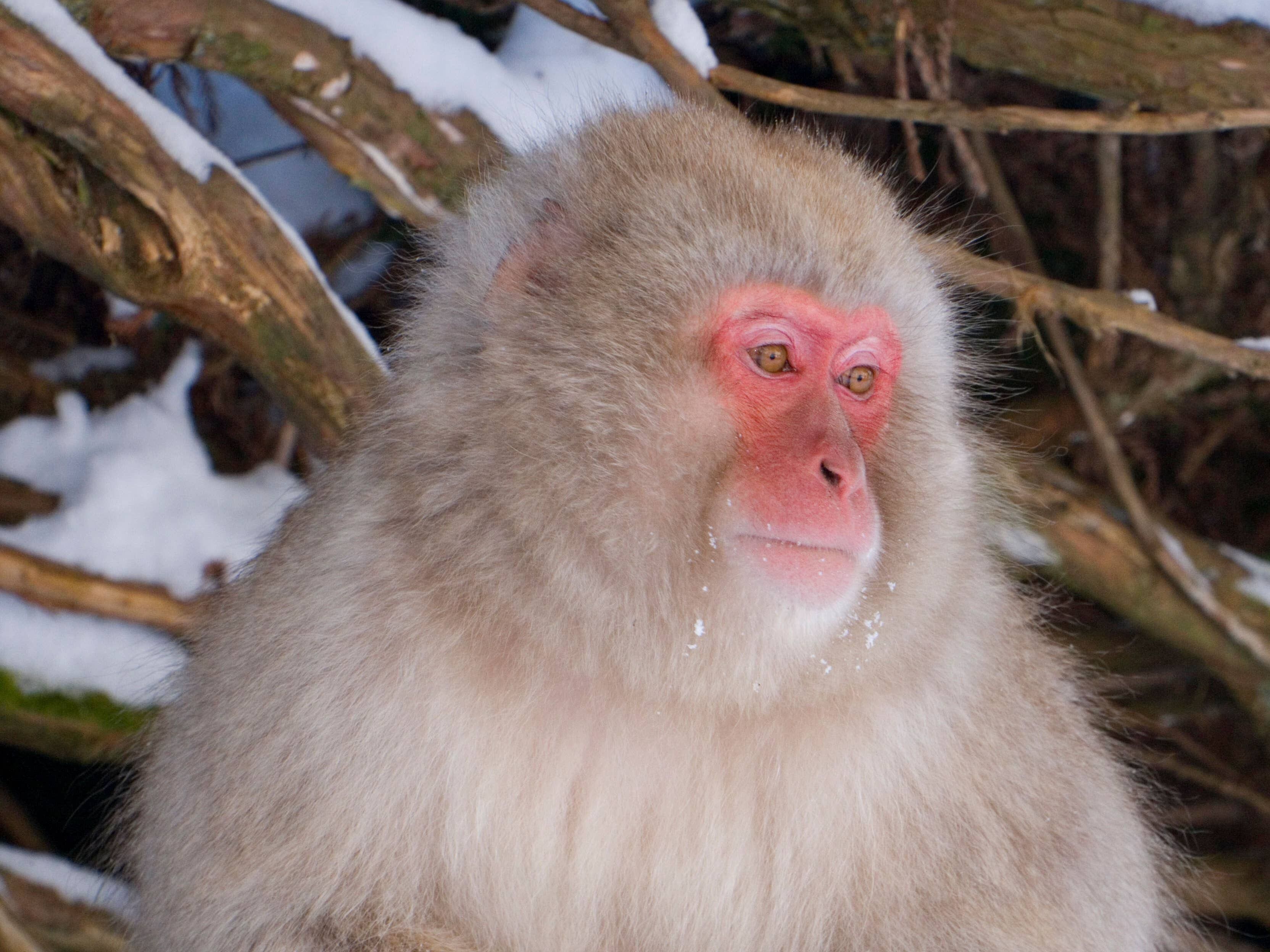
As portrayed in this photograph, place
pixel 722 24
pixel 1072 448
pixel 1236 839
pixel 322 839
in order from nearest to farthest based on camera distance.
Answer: pixel 322 839 → pixel 722 24 → pixel 1072 448 → pixel 1236 839

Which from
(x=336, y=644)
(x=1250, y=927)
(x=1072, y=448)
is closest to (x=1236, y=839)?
(x=1250, y=927)

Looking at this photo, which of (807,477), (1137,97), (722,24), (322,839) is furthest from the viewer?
(722,24)

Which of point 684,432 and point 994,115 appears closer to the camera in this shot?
point 684,432

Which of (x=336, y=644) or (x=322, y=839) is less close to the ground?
(x=336, y=644)

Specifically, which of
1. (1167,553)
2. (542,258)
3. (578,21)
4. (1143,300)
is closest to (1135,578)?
(1167,553)

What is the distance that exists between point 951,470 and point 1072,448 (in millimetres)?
2594

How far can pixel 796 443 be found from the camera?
195cm

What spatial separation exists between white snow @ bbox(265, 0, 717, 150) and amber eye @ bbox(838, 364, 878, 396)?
1063 mm

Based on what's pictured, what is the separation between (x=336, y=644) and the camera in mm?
2148

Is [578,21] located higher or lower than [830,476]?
higher

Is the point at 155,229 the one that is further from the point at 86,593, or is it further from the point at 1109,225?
the point at 1109,225

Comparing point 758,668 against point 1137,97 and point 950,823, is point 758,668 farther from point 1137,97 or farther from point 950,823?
point 1137,97

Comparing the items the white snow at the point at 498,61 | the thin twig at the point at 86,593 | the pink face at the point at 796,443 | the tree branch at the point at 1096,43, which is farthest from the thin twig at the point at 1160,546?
the thin twig at the point at 86,593

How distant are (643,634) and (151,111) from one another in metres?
1.72
